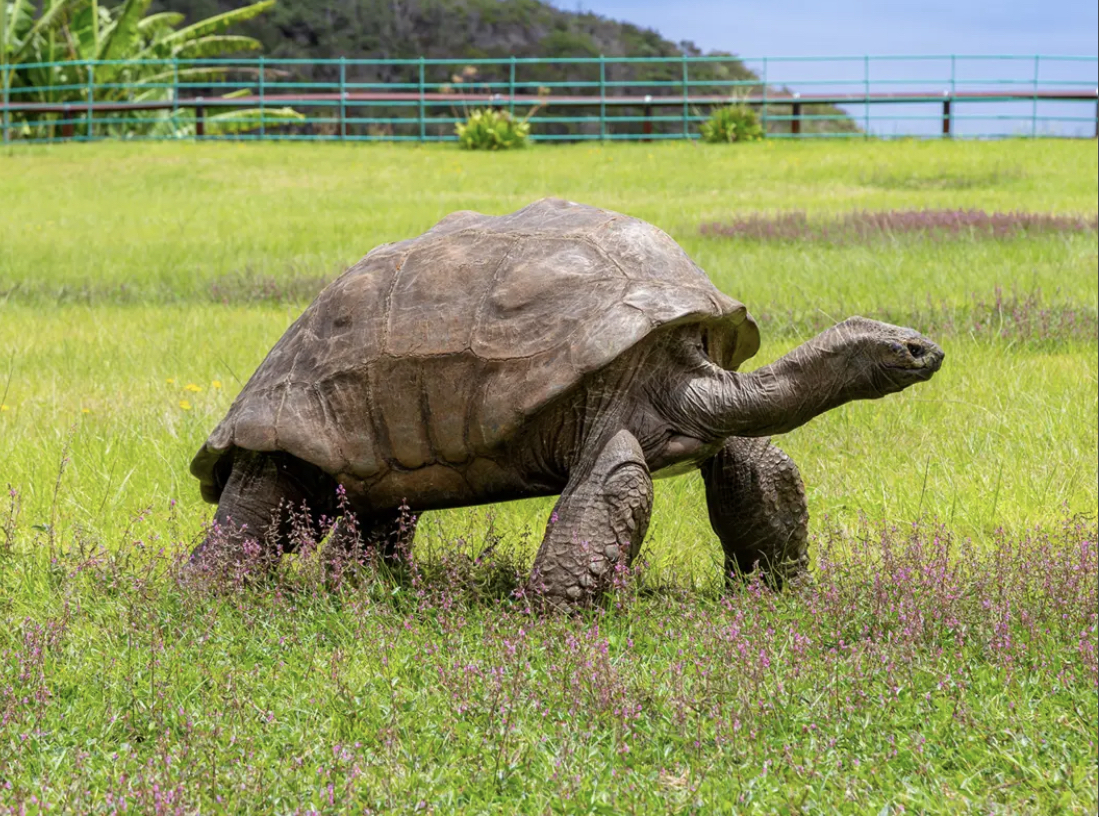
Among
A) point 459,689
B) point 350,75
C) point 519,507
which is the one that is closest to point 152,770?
point 459,689

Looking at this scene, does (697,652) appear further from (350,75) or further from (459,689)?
(350,75)

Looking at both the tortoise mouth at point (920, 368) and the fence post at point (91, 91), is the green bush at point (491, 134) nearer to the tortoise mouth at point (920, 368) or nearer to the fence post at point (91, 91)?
the fence post at point (91, 91)

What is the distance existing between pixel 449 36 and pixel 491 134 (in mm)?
37245

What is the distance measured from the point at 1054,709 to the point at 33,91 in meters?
37.9

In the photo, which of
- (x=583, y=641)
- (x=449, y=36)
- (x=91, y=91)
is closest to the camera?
(x=583, y=641)

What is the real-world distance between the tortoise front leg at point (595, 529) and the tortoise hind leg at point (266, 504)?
103 centimetres

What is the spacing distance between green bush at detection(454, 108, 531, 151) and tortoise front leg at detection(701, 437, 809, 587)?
26765 mm

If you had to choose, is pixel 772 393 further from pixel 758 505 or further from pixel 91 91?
pixel 91 91

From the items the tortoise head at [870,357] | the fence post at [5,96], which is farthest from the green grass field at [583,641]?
the fence post at [5,96]

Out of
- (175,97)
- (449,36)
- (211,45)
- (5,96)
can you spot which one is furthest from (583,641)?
(449,36)

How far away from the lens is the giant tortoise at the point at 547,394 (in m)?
→ 4.52

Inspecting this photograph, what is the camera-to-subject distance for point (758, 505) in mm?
5094

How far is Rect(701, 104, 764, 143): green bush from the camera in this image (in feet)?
104

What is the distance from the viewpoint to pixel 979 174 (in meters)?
23.5
